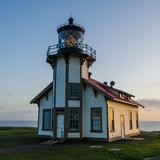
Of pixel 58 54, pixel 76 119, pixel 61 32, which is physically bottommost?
pixel 76 119

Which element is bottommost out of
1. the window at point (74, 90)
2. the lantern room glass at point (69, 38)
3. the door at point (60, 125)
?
the door at point (60, 125)

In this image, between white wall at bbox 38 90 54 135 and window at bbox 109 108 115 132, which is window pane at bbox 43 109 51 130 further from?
window at bbox 109 108 115 132

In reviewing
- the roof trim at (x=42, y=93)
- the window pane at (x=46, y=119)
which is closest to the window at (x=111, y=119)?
the window pane at (x=46, y=119)

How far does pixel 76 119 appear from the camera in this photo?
78.2 feet

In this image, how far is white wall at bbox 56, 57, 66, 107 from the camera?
24.0m

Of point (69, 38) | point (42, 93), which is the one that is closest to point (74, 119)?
point (42, 93)

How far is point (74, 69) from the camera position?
24406 mm

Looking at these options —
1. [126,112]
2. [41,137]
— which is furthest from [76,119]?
[126,112]

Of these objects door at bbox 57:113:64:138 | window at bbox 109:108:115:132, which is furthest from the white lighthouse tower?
window at bbox 109:108:115:132

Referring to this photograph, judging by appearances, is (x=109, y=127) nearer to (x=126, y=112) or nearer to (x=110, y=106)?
(x=110, y=106)

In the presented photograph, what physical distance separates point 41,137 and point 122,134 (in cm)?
818

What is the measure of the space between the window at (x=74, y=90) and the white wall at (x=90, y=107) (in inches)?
29.6

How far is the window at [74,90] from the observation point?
24.0 meters

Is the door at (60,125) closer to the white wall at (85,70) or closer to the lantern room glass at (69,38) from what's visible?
the white wall at (85,70)
